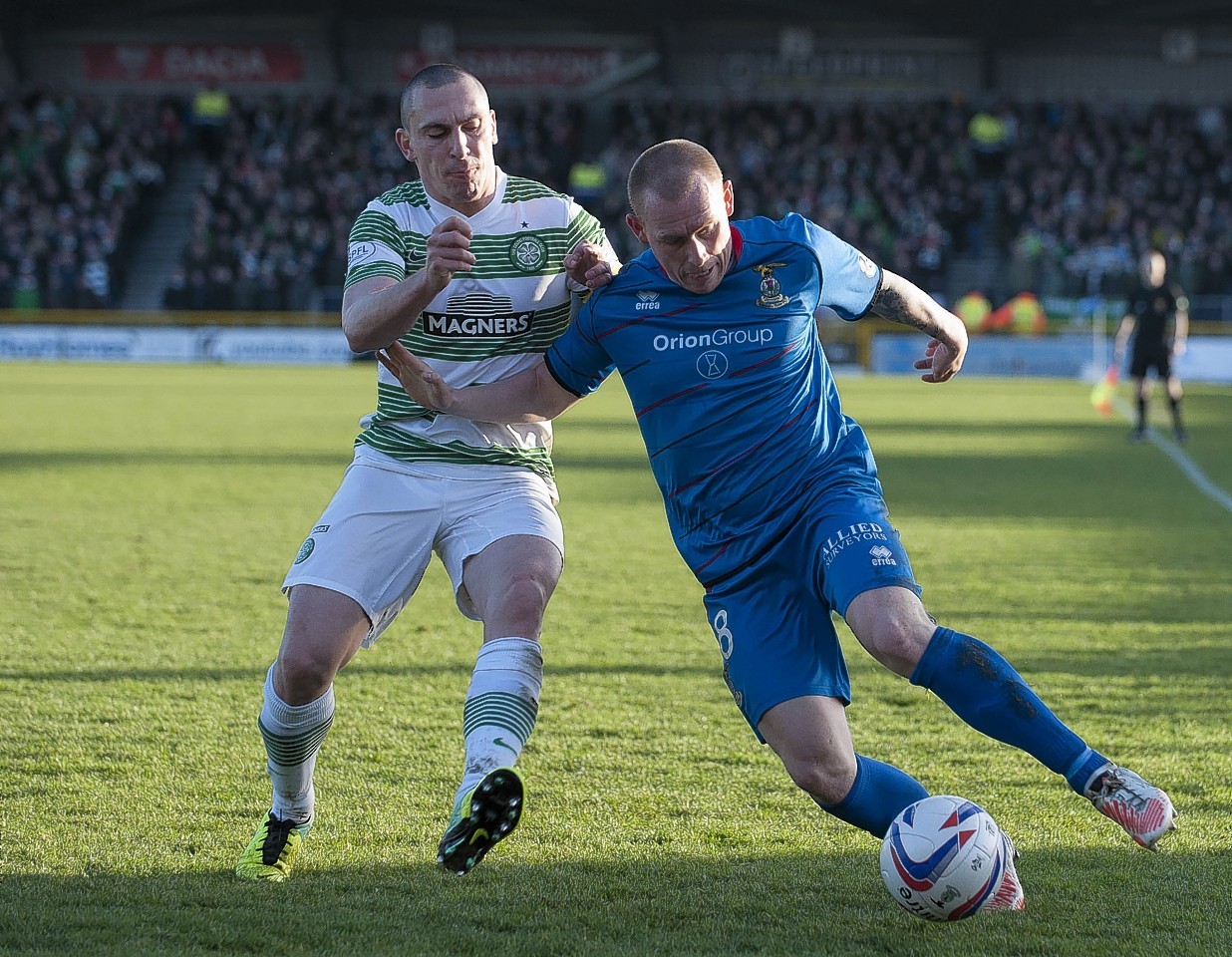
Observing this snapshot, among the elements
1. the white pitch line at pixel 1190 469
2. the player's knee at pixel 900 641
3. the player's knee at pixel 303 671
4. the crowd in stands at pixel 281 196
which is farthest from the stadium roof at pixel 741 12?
the player's knee at pixel 900 641

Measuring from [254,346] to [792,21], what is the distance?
1769cm

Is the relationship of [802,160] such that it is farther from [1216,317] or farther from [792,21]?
[1216,317]

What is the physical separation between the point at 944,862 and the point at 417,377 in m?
1.82

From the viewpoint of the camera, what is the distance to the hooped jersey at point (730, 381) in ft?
12.9

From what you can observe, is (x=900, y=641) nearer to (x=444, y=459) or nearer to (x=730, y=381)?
(x=730, y=381)

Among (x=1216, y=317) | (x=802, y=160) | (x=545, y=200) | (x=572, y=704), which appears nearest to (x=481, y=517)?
(x=545, y=200)

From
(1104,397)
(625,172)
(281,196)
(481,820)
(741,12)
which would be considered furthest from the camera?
(741,12)

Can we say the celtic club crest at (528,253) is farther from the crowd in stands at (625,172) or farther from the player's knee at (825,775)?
the crowd in stands at (625,172)

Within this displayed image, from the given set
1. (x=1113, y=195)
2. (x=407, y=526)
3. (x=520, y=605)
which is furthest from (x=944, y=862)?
(x=1113, y=195)

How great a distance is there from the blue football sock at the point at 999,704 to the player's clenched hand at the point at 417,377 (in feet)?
4.82

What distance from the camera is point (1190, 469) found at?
15.3 meters

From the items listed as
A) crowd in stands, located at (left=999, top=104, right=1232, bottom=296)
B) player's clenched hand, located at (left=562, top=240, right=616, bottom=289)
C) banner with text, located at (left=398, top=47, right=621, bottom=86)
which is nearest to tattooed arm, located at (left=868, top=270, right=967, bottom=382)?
player's clenched hand, located at (left=562, top=240, right=616, bottom=289)

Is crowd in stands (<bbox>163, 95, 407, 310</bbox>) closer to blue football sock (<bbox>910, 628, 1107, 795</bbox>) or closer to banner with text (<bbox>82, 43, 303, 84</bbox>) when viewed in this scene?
banner with text (<bbox>82, 43, 303, 84</bbox>)

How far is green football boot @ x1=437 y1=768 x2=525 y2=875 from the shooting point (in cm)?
330
